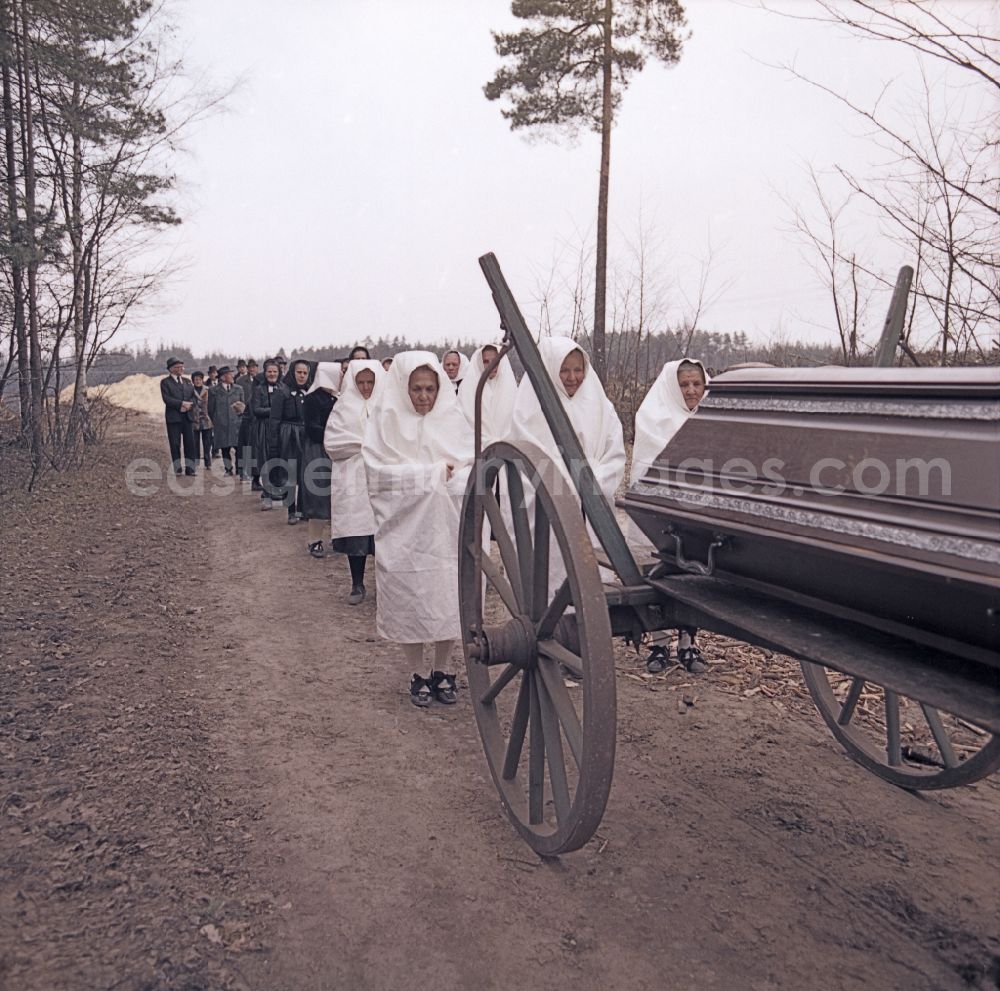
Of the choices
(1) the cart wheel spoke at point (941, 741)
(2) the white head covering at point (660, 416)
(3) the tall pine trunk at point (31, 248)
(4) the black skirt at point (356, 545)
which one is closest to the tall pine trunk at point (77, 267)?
(3) the tall pine trunk at point (31, 248)

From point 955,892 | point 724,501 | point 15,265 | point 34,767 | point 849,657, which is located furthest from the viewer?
point 15,265

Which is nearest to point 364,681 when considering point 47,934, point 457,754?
point 457,754

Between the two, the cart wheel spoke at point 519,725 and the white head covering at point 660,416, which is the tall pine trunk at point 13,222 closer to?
the white head covering at point 660,416

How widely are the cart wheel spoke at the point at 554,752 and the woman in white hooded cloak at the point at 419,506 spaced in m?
1.58

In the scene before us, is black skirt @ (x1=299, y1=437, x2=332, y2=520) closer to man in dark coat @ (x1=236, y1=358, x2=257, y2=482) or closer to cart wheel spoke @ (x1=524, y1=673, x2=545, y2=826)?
man in dark coat @ (x1=236, y1=358, x2=257, y2=482)

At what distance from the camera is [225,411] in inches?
604

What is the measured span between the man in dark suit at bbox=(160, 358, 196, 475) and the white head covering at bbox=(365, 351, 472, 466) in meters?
10.1

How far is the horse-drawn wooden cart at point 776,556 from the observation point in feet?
5.54

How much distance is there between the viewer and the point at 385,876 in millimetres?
2805

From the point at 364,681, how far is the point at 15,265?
8.59 metres

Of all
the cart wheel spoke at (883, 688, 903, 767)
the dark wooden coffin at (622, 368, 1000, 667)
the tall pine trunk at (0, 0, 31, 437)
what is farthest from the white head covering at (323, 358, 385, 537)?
the tall pine trunk at (0, 0, 31, 437)

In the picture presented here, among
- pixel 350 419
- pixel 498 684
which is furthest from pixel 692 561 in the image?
pixel 350 419

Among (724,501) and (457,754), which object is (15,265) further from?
(724,501)

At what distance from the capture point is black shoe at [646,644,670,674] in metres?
4.84
